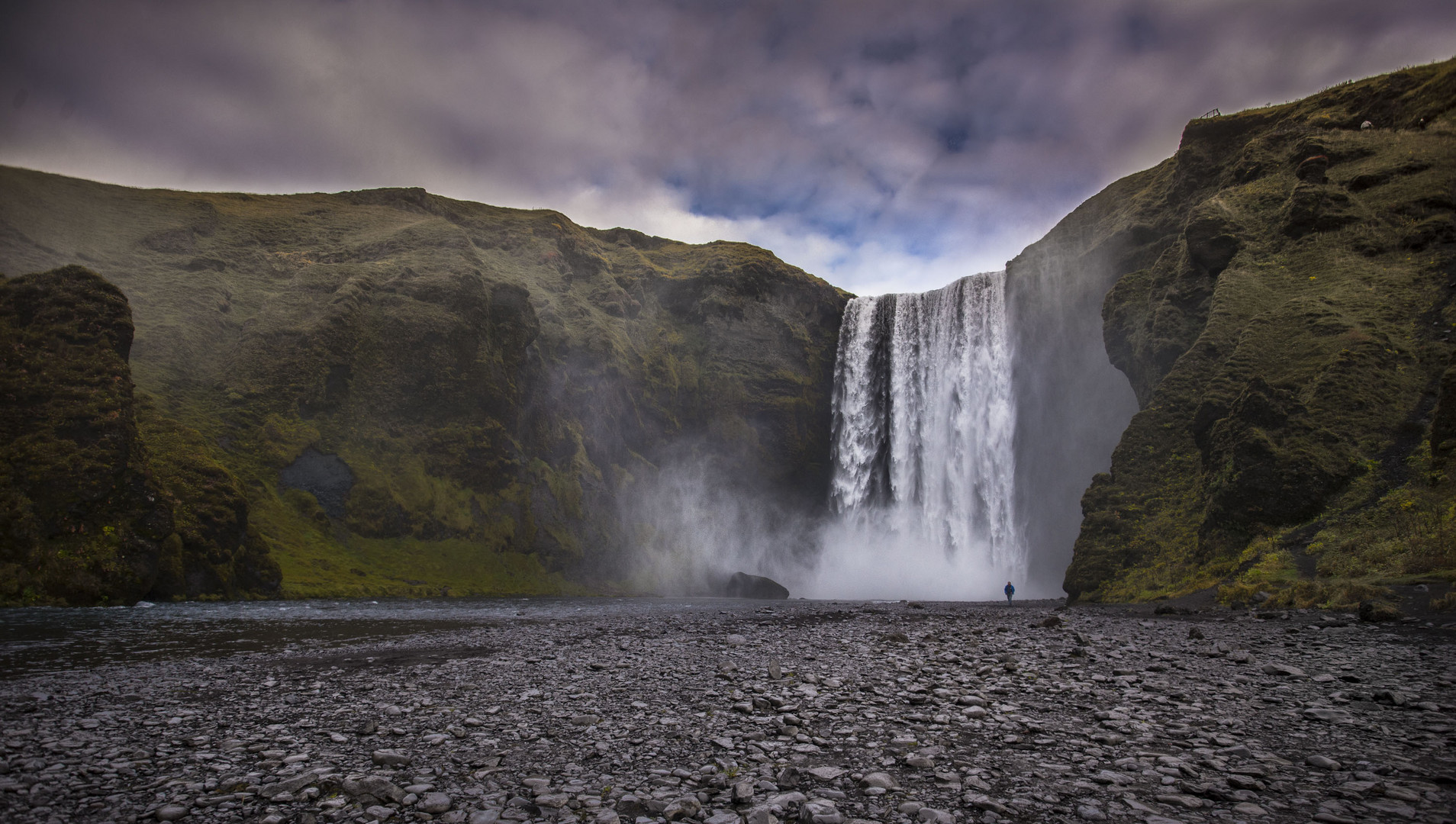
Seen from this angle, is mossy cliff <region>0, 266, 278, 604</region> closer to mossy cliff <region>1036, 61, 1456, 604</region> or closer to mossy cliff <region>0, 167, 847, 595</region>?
mossy cliff <region>0, 167, 847, 595</region>

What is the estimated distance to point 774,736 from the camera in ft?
23.8

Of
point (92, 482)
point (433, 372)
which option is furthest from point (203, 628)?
point (433, 372)

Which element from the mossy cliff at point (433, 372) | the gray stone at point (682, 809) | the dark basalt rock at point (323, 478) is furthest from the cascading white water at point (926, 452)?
the gray stone at point (682, 809)

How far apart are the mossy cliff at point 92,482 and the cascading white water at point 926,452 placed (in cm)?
4932

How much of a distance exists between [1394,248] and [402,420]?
70.7 metres

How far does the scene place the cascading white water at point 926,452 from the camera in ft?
186

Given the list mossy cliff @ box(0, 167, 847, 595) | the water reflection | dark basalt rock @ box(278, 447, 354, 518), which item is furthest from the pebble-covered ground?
dark basalt rock @ box(278, 447, 354, 518)

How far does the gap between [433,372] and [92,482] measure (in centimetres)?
3323

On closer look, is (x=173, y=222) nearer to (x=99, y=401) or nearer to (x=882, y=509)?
(x=99, y=401)

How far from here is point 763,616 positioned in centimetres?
2572

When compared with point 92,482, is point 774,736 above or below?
below

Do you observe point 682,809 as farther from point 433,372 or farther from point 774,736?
point 433,372

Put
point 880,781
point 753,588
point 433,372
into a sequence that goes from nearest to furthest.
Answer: point 880,781 → point 433,372 → point 753,588

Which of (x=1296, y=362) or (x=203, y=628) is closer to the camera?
(x=203, y=628)
